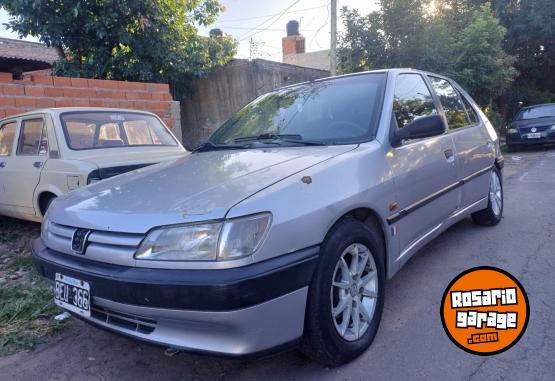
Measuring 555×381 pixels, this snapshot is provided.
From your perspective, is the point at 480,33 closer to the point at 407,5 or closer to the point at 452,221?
the point at 407,5

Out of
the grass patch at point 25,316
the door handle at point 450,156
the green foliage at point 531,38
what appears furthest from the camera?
the green foliage at point 531,38

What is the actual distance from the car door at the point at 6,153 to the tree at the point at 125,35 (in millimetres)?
3683

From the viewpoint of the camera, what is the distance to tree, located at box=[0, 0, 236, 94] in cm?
842

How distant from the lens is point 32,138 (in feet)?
15.9

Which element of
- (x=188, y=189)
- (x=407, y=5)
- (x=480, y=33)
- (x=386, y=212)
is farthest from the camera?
(x=480, y=33)

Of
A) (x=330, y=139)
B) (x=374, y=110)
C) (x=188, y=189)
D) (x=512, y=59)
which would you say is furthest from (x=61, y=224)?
(x=512, y=59)

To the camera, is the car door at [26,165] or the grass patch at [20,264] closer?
the grass patch at [20,264]

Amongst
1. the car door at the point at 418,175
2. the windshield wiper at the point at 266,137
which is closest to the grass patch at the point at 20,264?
the windshield wiper at the point at 266,137

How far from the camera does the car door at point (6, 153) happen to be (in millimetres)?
5152

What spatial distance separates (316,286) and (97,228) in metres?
1.12

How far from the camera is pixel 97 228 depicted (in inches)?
86.3

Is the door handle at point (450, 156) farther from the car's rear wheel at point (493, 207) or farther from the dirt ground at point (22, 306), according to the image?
the dirt ground at point (22, 306)

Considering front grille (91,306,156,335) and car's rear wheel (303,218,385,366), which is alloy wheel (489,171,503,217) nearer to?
car's rear wheel (303,218,385,366)

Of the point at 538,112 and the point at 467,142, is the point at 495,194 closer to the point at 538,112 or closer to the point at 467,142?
the point at 467,142
